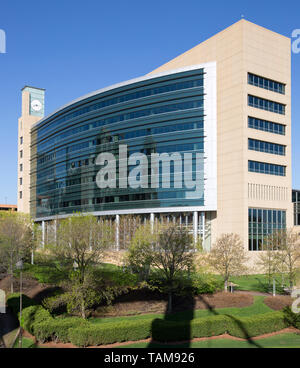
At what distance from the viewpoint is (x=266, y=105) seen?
57938mm

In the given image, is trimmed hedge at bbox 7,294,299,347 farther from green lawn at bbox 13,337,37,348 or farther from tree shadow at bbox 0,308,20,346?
tree shadow at bbox 0,308,20,346

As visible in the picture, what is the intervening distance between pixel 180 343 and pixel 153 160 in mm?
43507

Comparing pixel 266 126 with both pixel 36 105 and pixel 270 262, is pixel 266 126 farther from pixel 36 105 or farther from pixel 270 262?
pixel 36 105

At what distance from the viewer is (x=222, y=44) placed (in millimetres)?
59000

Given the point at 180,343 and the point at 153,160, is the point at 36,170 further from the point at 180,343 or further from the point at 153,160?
the point at 180,343

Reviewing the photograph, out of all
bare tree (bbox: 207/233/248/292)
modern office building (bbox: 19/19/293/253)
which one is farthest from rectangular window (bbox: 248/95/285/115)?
bare tree (bbox: 207/233/248/292)

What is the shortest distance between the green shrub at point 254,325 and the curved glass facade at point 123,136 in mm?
35272

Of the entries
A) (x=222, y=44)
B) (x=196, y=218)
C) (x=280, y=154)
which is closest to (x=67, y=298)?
(x=196, y=218)

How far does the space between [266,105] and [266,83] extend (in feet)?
12.0

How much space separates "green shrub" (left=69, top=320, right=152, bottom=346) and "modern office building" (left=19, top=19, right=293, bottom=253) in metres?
34.2

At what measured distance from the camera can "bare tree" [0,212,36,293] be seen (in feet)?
145

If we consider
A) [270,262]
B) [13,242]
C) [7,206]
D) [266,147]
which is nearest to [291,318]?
[270,262]

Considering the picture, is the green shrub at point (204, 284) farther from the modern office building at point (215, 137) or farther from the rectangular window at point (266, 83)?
the rectangular window at point (266, 83)

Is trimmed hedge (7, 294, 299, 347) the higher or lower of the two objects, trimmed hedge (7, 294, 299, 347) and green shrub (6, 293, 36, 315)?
the higher
